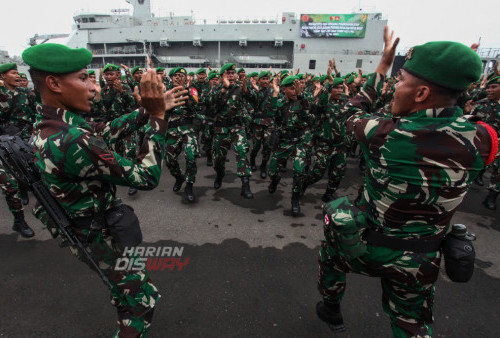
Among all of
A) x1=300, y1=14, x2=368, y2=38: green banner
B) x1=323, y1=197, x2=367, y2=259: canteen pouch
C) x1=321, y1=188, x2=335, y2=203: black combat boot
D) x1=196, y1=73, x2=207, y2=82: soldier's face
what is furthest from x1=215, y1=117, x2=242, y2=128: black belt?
x1=300, y1=14, x2=368, y2=38: green banner

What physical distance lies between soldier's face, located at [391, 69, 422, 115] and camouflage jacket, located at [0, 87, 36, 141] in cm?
546

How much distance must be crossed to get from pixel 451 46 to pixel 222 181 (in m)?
4.81

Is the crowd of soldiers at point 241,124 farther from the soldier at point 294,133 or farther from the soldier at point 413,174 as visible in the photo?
the soldier at point 413,174

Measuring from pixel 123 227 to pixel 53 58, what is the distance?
99cm

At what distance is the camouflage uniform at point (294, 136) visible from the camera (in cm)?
425

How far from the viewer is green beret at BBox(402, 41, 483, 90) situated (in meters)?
1.23

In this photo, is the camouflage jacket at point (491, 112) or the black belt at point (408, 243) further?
the camouflage jacket at point (491, 112)

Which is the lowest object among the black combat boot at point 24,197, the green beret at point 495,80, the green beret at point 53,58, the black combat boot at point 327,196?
the black combat boot at point 24,197

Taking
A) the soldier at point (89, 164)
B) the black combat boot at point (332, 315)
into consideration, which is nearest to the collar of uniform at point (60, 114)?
the soldier at point (89, 164)

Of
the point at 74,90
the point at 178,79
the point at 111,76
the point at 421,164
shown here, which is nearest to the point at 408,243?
the point at 421,164

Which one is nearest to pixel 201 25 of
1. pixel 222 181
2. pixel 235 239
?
pixel 222 181

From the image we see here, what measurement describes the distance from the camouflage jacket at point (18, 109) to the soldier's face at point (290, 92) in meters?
4.41

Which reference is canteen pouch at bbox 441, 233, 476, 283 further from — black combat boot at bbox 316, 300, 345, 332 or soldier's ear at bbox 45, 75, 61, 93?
soldier's ear at bbox 45, 75, 61, 93

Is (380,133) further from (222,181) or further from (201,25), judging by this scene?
(201,25)
